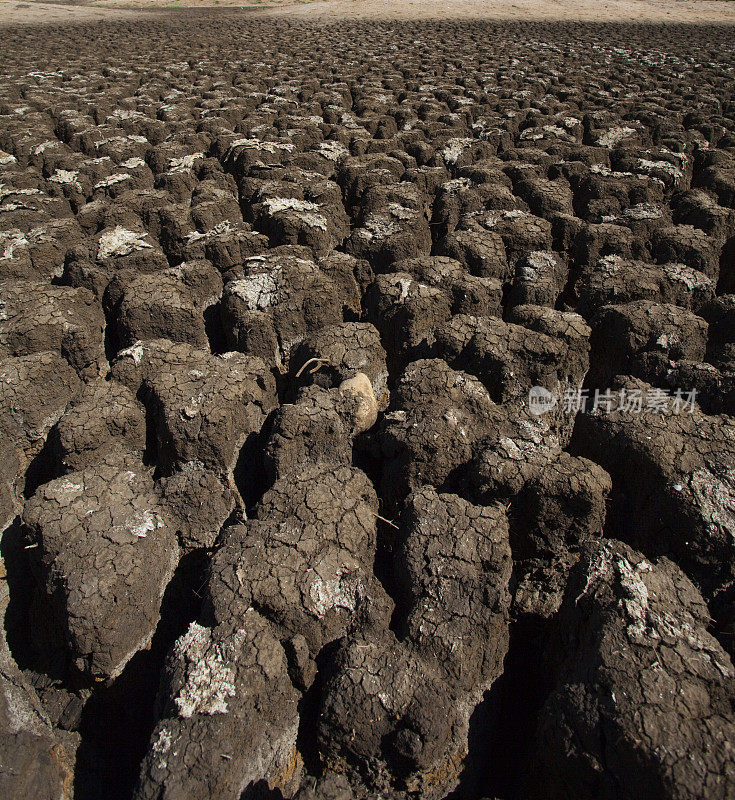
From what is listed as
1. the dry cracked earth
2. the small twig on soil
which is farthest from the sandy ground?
the small twig on soil

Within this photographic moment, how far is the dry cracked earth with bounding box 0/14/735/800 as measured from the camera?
4.80 ft

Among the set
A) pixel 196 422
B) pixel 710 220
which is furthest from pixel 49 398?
pixel 710 220

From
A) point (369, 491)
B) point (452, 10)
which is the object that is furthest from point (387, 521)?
point (452, 10)

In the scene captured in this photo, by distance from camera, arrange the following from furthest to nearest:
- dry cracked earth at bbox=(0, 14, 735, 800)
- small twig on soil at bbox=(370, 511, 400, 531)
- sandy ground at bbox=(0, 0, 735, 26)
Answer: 1. sandy ground at bbox=(0, 0, 735, 26)
2. small twig on soil at bbox=(370, 511, 400, 531)
3. dry cracked earth at bbox=(0, 14, 735, 800)

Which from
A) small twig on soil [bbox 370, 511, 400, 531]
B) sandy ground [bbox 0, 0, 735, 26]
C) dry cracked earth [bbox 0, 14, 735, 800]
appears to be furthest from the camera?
sandy ground [bbox 0, 0, 735, 26]

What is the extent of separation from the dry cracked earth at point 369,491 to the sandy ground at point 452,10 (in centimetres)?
1691

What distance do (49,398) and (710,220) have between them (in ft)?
13.3

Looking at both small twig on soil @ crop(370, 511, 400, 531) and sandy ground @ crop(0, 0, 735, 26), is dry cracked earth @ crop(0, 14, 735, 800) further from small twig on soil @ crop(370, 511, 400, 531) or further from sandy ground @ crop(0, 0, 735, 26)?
sandy ground @ crop(0, 0, 735, 26)

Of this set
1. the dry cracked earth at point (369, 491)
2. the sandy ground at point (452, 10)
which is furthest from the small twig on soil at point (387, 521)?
→ the sandy ground at point (452, 10)

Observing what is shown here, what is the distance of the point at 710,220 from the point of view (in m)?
3.68

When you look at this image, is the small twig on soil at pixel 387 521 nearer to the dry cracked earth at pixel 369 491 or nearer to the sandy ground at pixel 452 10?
the dry cracked earth at pixel 369 491

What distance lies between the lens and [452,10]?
59.4 ft

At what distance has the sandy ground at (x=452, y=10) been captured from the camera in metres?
17.4

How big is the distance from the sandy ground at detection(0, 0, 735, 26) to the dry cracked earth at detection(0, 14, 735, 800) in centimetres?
1691
